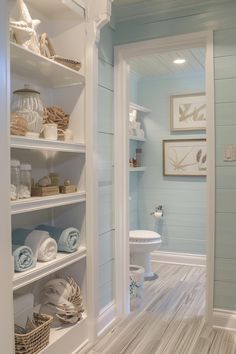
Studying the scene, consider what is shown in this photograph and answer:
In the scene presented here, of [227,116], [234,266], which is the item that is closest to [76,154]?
[227,116]

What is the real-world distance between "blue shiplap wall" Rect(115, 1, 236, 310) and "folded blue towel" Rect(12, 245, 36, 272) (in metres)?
1.40

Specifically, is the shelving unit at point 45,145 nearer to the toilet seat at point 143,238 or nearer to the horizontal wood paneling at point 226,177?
the horizontal wood paneling at point 226,177

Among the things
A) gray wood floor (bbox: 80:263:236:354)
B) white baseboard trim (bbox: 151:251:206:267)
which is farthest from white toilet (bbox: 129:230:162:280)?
white baseboard trim (bbox: 151:251:206:267)

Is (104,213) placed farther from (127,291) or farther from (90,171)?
(127,291)

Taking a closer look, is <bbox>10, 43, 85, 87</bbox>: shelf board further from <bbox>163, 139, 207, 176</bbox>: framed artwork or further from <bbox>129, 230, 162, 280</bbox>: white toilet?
<bbox>163, 139, 207, 176</bbox>: framed artwork

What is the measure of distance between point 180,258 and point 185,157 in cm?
128

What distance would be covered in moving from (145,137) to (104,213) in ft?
6.97

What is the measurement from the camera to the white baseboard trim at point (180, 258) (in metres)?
4.31

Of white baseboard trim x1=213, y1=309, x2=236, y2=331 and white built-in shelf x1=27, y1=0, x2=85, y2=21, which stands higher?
white built-in shelf x1=27, y1=0, x2=85, y2=21

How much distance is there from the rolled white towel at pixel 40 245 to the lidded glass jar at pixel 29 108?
579 millimetres

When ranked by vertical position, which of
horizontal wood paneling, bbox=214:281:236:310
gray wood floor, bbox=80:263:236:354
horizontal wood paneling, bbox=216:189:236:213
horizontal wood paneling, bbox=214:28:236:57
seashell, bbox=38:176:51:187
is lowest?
gray wood floor, bbox=80:263:236:354

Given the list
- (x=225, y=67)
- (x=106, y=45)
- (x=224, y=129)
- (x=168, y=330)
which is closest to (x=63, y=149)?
(x=106, y=45)

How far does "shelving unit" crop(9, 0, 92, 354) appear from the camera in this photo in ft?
7.00

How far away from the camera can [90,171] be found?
2.37 m
